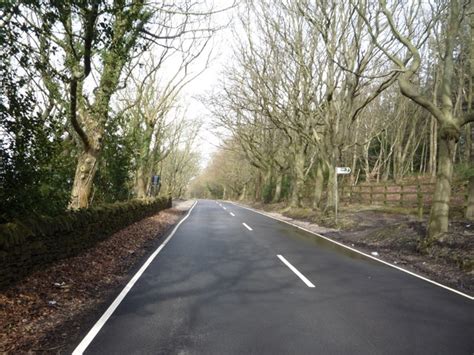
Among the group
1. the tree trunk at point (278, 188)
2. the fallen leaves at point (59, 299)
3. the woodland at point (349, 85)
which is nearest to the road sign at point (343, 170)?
the woodland at point (349, 85)

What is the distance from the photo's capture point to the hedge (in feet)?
19.4

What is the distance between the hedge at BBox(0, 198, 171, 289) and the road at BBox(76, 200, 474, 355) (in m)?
1.80

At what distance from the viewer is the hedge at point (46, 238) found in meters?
5.91

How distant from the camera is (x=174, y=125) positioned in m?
38.9

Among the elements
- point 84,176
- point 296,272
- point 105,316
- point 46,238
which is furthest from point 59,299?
point 84,176

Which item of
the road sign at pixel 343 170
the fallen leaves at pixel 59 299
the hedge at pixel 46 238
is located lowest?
the fallen leaves at pixel 59 299

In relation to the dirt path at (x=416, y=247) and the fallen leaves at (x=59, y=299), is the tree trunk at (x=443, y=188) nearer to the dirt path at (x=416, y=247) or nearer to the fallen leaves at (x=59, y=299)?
the dirt path at (x=416, y=247)

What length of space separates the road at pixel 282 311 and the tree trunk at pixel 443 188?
8.48 ft

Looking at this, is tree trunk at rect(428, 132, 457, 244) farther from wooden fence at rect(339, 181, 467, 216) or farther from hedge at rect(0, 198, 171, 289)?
hedge at rect(0, 198, 171, 289)

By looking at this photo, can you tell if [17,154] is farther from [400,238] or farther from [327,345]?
[400,238]

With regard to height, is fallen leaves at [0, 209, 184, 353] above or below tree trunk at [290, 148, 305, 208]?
below

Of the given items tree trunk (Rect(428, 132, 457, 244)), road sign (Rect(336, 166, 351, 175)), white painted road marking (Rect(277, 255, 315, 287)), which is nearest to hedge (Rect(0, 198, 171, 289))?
white painted road marking (Rect(277, 255, 315, 287))

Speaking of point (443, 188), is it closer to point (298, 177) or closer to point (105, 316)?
point (105, 316)

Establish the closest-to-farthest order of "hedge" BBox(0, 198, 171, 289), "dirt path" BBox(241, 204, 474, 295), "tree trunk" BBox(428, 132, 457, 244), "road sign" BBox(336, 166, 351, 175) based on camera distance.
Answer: "hedge" BBox(0, 198, 171, 289), "dirt path" BBox(241, 204, 474, 295), "tree trunk" BBox(428, 132, 457, 244), "road sign" BBox(336, 166, 351, 175)
